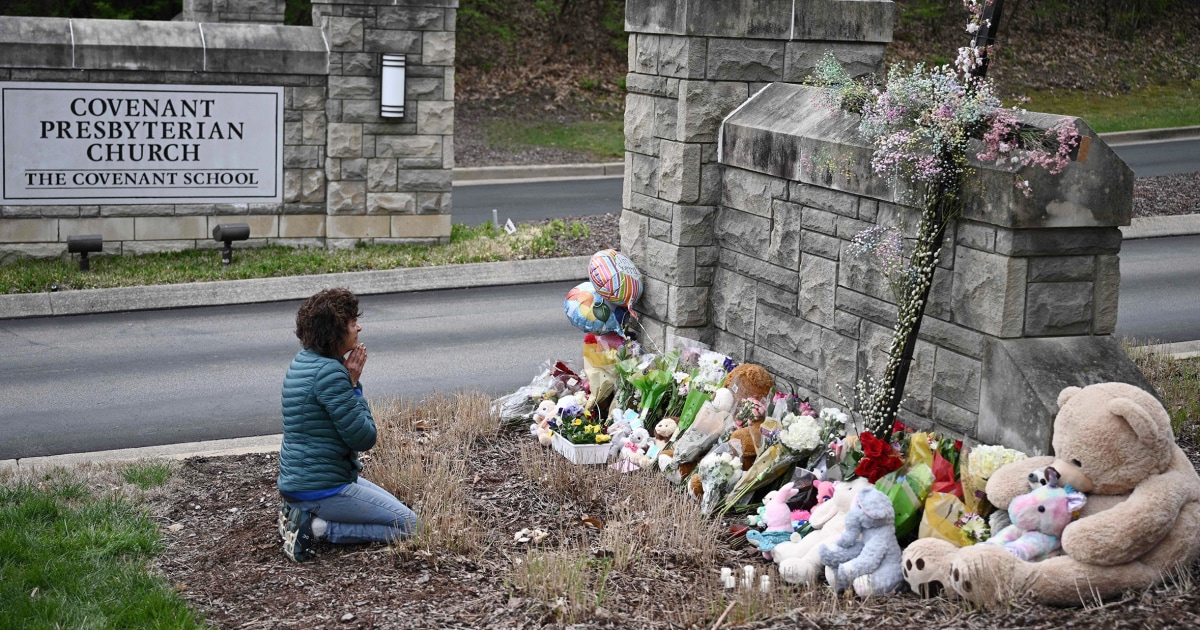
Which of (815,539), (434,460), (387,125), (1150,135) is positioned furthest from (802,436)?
(1150,135)

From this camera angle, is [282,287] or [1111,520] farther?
[282,287]

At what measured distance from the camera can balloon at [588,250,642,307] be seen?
7.65 m

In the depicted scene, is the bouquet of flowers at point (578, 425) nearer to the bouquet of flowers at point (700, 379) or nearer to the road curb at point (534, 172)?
the bouquet of flowers at point (700, 379)

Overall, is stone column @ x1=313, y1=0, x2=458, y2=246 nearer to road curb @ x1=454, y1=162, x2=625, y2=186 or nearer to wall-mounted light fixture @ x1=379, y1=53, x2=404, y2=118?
wall-mounted light fixture @ x1=379, y1=53, x2=404, y2=118

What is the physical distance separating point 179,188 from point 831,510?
958 centimetres

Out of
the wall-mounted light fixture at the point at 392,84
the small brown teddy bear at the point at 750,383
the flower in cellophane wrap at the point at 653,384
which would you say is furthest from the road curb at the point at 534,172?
the small brown teddy bear at the point at 750,383

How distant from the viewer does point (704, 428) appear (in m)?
6.44

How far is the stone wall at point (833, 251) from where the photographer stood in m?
5.14

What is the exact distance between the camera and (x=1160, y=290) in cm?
1182

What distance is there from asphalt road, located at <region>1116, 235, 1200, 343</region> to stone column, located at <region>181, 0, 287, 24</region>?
994cm

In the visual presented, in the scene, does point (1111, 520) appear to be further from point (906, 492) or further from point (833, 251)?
point (833, 251)

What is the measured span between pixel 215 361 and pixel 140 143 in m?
3.92

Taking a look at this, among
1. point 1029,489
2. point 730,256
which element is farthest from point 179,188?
point 1029,489

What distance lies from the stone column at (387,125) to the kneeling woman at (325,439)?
780cm
